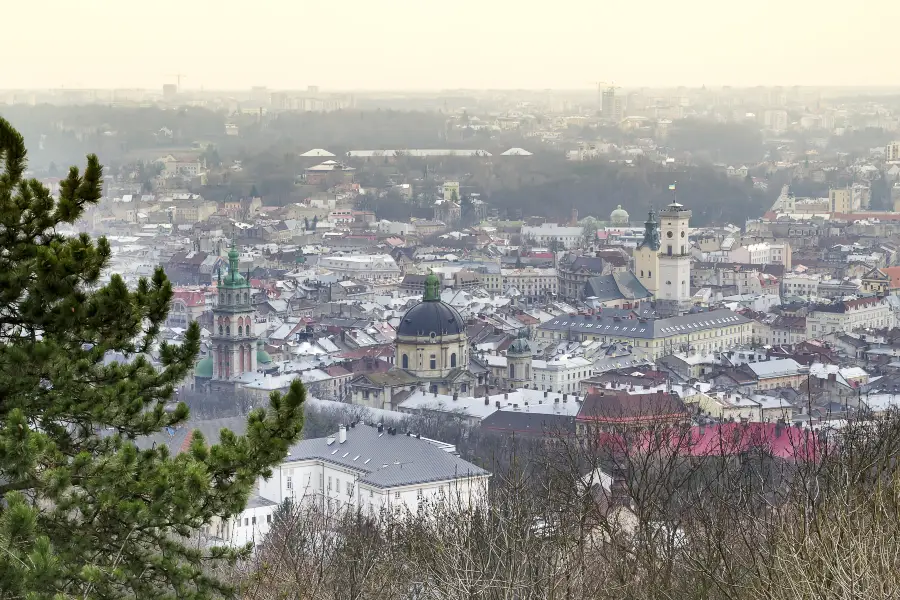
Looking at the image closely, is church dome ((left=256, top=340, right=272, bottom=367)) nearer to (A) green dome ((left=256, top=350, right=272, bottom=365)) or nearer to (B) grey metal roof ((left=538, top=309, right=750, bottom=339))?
(A) green dome ((left=256, top=350, right=272, bottom=365))

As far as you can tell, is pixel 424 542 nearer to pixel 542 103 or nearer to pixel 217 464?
pixel 217 464

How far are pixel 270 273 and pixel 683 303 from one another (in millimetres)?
12312

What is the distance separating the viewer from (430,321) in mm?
28188

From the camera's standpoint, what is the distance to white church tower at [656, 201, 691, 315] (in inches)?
1672

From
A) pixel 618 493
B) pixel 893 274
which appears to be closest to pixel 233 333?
pixel 618 493

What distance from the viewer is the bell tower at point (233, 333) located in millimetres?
28797

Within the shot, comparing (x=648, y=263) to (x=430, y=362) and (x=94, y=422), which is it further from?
(x=94, y=422)

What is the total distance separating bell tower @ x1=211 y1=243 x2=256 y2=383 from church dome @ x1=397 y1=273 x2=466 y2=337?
7.97ft

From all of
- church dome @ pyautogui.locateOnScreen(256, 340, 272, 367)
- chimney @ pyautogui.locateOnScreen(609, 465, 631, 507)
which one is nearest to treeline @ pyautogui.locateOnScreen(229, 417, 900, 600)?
chimney @ pyautogui.locateOnScreen(609, 465, 631, 507)

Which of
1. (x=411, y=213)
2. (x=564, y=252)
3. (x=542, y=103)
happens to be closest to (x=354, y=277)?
(x=564, y=252)

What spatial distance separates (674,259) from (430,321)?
15.5 meters

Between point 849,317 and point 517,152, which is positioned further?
point 517,152

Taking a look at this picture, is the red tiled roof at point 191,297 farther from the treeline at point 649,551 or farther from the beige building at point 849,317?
the treeline at point 649,551

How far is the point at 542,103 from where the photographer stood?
282 feet
